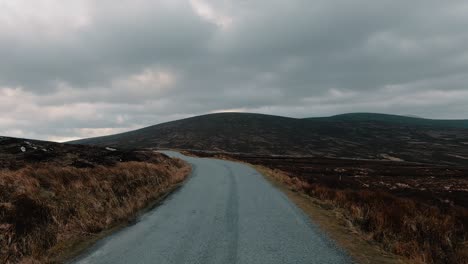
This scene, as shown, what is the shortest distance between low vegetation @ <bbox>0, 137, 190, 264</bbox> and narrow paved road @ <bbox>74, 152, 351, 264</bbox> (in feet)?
2.95

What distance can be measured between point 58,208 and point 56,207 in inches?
2.6

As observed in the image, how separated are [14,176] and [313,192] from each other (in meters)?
13.6

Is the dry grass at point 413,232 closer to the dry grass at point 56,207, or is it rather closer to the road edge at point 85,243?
the road edge at point 85,243

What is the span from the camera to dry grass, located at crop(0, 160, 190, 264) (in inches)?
283

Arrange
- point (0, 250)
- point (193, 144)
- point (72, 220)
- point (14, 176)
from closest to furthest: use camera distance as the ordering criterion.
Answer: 1. point (0, 250)
2. point (72, 220)
3. point (14, 176)
4. point (193, 144)

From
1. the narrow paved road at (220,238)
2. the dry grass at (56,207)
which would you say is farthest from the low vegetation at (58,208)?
the narrow paved road at (220,238)

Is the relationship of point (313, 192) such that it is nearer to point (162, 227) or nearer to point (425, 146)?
point (162, 227)

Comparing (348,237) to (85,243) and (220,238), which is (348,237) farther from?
(85,243)

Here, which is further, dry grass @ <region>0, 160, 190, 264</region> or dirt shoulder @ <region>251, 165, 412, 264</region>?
dry grass @ <region>0, 160, 190, 264</region>

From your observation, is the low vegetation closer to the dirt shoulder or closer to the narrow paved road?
the narrow paved road

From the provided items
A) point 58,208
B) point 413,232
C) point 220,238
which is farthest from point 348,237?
point 58,208

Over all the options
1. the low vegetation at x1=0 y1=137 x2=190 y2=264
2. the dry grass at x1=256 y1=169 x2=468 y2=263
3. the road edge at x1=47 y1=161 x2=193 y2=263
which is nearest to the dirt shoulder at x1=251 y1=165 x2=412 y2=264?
the dry grass at x1=256 y1=169 x2=468 y2=263

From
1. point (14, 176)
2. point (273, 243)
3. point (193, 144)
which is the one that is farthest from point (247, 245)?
point (193, 144)

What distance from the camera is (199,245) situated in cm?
700
